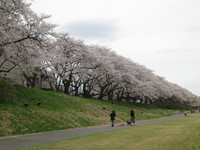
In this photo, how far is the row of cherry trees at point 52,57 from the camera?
→ 58.5ft

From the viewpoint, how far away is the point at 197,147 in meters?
10.1

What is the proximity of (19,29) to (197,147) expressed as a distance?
14709mm

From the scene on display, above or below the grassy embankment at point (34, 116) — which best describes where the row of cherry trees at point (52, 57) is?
above

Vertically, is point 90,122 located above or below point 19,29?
below

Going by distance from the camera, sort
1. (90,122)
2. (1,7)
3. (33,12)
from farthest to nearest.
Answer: (90,122) < (33,12) < (1,7)

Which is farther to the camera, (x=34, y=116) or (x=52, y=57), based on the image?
(x=52, y=57)

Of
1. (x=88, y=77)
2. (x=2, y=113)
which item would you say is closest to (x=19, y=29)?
(x=2, y=113)

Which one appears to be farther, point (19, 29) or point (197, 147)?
point (19, 29)

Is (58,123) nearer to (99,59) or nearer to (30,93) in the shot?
(30,93)

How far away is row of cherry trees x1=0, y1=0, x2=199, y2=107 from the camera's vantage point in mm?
17828

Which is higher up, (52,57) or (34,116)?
(52,57)

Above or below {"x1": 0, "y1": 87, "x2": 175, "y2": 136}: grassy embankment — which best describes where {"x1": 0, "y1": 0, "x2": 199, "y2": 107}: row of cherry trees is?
above

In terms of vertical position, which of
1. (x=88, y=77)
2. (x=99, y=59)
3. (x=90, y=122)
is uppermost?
(x=99, y=59)

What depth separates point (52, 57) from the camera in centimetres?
3659
